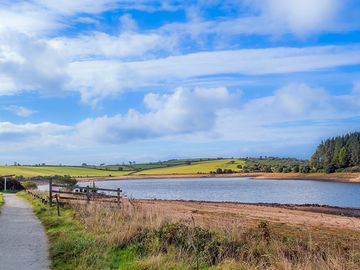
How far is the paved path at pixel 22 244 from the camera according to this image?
1159 cm

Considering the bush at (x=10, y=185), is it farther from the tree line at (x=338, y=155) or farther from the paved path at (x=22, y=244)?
the tree line at (x=338, y=155)

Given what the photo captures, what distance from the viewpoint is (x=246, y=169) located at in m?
154

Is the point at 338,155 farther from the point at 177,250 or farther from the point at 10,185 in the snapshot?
the point at 177,250

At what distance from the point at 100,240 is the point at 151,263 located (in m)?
3.29

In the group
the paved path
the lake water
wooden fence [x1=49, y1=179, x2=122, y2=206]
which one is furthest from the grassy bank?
the lake water

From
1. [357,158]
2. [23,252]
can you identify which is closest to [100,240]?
[23,252]

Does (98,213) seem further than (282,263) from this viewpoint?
Yes

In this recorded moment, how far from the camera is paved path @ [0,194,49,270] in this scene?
11.6m

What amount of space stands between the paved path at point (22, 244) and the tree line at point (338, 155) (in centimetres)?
11013

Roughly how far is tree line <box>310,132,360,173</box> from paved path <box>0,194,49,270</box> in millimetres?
110127

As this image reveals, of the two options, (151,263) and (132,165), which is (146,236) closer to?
(151,263)

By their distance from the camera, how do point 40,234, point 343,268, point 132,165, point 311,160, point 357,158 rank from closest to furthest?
point 343,268 → point 40,234 → point 357,158 → point 311,160 → point 132,165

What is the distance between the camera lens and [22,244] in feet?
47.7

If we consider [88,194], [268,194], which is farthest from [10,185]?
[88,194]
